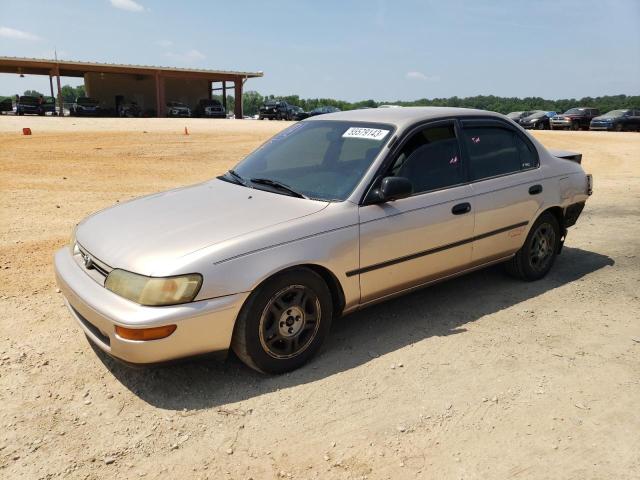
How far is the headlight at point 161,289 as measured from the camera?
9.44 ft

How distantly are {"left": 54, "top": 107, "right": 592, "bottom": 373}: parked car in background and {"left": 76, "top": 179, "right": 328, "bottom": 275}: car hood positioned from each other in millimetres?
13

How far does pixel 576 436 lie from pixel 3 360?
3.48 metres

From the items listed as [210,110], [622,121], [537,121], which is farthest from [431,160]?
[210,110]

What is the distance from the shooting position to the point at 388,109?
4531mm

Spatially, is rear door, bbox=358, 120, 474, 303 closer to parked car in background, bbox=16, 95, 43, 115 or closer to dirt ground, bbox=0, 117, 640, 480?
dirt ground, bbox=0, 117, 640, 480

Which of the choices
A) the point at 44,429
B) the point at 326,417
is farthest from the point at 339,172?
the point at 44,429

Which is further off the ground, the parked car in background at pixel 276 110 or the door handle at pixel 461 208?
the parked car in background at pixel 276 110

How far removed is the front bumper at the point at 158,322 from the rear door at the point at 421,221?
0.95 metres

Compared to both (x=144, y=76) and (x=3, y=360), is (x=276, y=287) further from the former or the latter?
(x=144, y=76)

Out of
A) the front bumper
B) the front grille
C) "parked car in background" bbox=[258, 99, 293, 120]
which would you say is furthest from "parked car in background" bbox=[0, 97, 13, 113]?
the front bumper

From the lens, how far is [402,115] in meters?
4.18

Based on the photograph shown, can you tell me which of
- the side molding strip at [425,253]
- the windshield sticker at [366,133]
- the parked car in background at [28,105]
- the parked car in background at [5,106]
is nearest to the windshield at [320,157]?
the windshield sticker at [366,133]

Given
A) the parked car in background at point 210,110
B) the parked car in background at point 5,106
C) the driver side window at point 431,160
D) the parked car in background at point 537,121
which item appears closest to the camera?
the driver side window at point 431,160

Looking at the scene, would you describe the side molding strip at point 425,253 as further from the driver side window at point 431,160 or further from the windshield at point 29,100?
the windshield at point 29,100
